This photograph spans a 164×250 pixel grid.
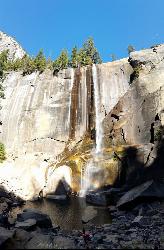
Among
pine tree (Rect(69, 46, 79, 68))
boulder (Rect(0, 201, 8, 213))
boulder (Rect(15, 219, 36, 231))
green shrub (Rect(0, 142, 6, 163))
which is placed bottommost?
boulder (Rect(15, 219, 36, 231))

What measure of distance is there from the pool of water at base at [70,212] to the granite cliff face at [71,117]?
5.13 meters

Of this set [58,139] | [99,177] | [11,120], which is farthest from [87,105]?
[99,177]

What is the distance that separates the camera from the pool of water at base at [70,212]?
2847cm

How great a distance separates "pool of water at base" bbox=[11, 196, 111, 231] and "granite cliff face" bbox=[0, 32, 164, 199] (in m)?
5.13

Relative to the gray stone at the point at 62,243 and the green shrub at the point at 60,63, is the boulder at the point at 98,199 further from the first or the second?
the green shrub at the point at 60,63

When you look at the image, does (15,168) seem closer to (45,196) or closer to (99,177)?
(45,196)

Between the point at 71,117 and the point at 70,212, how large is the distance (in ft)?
90.2

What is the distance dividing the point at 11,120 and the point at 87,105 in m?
14.8

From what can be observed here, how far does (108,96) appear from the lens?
61.0 m

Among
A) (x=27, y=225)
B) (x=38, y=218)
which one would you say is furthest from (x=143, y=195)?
(x=27, y=225)

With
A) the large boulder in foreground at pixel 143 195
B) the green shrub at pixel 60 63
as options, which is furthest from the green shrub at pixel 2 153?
the large boulder in foreground at pixel 143 195

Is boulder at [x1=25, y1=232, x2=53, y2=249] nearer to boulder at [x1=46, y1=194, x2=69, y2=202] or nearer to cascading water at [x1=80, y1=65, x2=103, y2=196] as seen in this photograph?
boulder at [x1=46, y1=194, x2=69, y2=202]

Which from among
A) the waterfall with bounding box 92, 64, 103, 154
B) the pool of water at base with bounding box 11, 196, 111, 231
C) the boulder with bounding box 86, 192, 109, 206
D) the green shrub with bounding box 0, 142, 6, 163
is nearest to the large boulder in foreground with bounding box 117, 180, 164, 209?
Answer: the pool of water at base with bounding box 11, 196, 111, 231

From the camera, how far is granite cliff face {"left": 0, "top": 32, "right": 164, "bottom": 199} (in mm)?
47000
